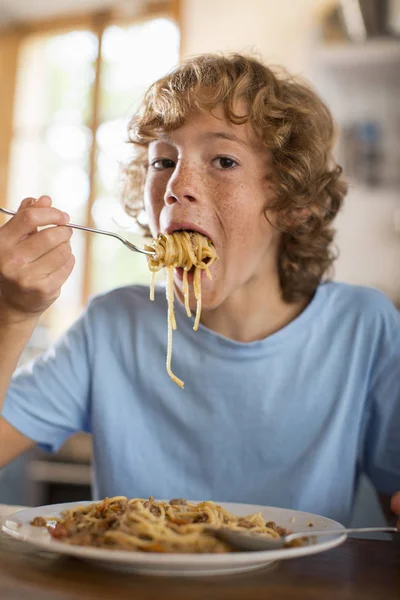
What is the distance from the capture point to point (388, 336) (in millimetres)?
1458

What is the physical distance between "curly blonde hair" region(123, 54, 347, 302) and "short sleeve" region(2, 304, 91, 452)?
48 centimetres

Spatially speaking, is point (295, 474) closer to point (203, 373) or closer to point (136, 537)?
point (203, 373)

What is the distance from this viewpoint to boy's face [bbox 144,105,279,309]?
1.32 meters

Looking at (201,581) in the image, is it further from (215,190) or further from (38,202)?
(215,190)

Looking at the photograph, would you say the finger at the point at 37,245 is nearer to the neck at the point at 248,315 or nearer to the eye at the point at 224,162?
the eye at the point at 224,162

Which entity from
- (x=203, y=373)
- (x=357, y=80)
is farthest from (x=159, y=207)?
(x=357, y=80)

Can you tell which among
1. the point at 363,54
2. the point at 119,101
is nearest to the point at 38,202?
the point at 363,54

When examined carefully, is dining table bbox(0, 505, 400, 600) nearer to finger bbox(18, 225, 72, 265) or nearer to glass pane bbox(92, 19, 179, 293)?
finger bbox(18, 225, 72, 265)

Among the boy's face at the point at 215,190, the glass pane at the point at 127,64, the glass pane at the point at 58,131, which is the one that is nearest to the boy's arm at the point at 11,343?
the boy's face at the point at 215,190

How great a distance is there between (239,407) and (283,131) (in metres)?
0.59

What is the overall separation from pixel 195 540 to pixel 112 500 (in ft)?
0.72

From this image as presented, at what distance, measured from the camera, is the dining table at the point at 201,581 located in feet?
2.27

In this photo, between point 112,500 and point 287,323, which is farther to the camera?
point 287,323

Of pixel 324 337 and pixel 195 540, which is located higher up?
pixel 324 337
